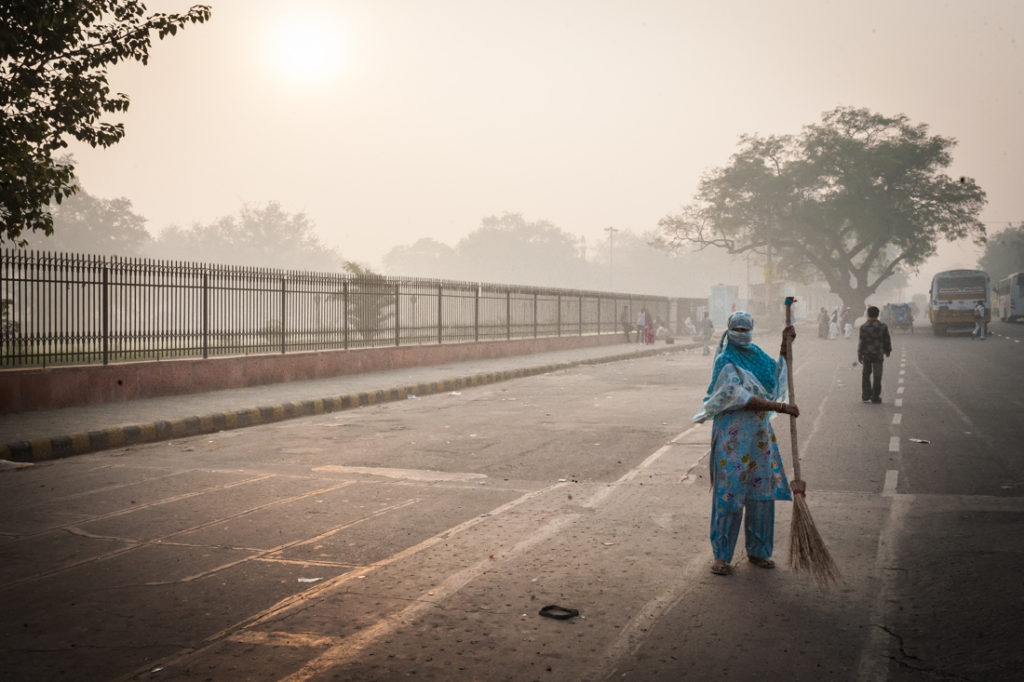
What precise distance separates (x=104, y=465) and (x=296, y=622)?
6.22m

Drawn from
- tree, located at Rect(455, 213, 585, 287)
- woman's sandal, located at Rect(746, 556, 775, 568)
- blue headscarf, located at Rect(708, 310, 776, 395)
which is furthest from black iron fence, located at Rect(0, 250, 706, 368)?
tree, located at Rect(455, 213, 585, 287)

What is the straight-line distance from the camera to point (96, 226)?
69.2 metres

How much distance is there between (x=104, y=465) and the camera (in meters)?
9.79

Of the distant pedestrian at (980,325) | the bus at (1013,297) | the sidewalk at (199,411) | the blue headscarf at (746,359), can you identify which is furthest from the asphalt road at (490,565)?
the bus at (1013,297)

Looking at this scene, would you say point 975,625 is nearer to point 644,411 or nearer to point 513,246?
point 644,411

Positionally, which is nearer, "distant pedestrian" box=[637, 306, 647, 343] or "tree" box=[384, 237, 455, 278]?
"distant pedestrian" box=[637, 306, 647, 343]

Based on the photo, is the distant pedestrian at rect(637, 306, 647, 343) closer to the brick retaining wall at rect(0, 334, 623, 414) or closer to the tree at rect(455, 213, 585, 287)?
the brick retaining wall at rect(0, 334, 623, 414)

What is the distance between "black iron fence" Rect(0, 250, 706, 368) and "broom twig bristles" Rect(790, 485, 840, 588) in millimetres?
11835

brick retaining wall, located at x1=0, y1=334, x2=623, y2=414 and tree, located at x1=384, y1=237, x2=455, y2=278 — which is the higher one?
tree, located at x1=384, y1=237, x2=455, y2=278

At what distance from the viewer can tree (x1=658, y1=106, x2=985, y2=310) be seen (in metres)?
57.5

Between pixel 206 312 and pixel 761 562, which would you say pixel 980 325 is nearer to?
pixel 206 312

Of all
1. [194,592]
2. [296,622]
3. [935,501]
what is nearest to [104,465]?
[194,592]

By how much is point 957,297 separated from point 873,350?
36.9 metres

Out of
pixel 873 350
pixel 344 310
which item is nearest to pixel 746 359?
pixel 873 350
